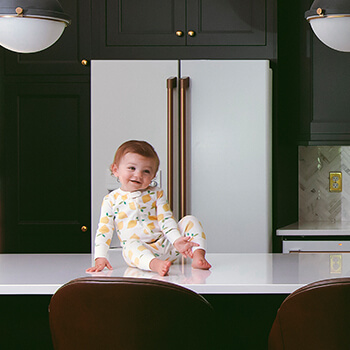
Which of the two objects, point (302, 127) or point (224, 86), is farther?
point (302, 127)

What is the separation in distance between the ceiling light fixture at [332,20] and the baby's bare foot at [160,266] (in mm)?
901

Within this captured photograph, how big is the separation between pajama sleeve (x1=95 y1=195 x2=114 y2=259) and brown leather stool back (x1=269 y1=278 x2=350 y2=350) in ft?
2.15

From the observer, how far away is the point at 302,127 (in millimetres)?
3543

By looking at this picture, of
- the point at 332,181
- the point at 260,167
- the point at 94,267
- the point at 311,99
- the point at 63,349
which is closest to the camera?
the point at 63,349

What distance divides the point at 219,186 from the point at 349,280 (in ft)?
6.32

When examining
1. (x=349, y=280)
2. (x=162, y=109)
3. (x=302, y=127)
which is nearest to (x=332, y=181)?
(x=302, y=127)

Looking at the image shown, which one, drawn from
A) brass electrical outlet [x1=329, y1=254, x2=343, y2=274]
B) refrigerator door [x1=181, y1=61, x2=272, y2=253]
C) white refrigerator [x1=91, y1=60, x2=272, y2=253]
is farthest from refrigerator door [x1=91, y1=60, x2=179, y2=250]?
brass electrical outlet [x1=329, y1=254, x2=343, y2=274]

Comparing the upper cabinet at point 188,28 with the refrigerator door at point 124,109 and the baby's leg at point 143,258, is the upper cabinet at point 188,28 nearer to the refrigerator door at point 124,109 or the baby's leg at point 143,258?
the refrigerator door at point 124,109

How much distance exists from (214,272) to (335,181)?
2.14 meters

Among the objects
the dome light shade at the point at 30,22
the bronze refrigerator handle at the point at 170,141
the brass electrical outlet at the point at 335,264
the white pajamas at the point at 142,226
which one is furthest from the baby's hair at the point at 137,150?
the bronze refrigerator handle at the point at 170,141

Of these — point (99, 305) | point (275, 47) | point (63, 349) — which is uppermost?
point (275, 47)

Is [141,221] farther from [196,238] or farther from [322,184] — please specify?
[322,184]

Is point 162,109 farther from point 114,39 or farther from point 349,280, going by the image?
point 349,280

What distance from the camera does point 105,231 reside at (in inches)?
79.8
